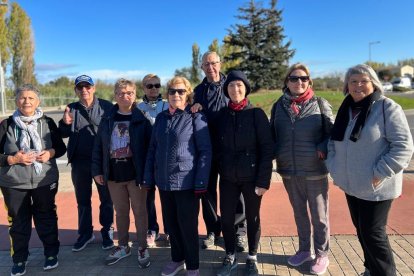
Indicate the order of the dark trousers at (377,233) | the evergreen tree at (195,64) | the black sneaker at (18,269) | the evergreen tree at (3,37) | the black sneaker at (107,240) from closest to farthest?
the dark trousers at (377,233), the black sneaker at (18,269), the black sneaker at (107,240), the evergreen tree at (3,37), the evergreen tree at (195,64)

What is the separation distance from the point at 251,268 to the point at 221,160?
3.62ft

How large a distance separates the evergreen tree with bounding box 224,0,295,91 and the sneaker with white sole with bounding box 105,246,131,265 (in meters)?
33.4

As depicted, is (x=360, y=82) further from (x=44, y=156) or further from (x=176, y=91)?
(x=44, y=156)

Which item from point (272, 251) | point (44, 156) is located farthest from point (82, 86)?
point (272, 251)

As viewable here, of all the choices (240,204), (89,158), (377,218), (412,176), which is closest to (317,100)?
(377,218)

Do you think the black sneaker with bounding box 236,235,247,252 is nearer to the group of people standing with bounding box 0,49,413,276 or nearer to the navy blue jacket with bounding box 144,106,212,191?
the group of people standing with bounding box 0,49,413,276

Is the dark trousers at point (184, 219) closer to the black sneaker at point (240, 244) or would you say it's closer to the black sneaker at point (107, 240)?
the black sneaker at point (240, 244)

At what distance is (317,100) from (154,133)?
1.62 meters

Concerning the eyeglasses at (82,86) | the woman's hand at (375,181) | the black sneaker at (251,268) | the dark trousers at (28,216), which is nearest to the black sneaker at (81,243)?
the dark trousers at (28,216)

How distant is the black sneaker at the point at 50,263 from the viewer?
3986mm

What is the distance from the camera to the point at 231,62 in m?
40.1

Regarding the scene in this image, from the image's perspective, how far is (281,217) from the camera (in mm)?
5305

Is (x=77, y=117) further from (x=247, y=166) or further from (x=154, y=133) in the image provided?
(x=247, y=166)

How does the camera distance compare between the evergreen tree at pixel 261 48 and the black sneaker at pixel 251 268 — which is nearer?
the black sneaker at pixel 251 268
